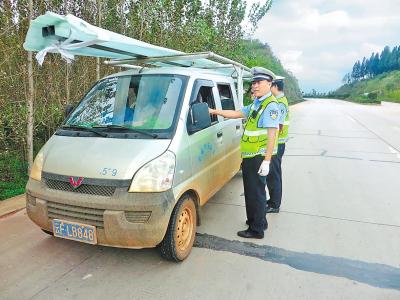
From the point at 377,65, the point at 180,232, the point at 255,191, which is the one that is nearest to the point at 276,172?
the point at 255,191

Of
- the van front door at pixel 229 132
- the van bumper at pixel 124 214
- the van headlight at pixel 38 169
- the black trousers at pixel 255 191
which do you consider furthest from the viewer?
the van front door at pixel 229 132

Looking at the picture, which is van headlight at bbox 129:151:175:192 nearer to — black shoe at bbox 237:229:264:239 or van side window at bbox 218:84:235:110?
black shoe at bbox 237:229:264:239

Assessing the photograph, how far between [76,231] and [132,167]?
2.60ft

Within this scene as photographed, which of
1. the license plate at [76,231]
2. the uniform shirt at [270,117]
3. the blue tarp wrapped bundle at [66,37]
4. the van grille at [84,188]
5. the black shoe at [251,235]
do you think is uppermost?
the blue tarp wrapped bundle at [66,37]

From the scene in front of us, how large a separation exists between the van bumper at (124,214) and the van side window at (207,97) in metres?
1.44

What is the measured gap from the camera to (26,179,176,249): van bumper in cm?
295

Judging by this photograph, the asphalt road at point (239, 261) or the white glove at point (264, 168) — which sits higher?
the white glove at point (264, 168)

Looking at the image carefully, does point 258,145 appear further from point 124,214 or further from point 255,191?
point 124,214

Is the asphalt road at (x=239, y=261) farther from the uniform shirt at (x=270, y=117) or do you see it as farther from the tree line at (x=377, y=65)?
the tree line at (x=377, y=65)

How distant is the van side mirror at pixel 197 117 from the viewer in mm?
3547

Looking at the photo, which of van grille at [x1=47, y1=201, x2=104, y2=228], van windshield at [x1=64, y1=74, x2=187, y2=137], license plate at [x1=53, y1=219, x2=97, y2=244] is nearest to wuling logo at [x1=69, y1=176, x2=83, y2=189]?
van grille at [x1=47, y1=201, x2=104, y2=228]

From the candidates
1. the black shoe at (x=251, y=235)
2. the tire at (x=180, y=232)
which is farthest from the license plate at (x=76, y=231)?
the black shoe at (x=251, y=235)

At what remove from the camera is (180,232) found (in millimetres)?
3416

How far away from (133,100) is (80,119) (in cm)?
64
